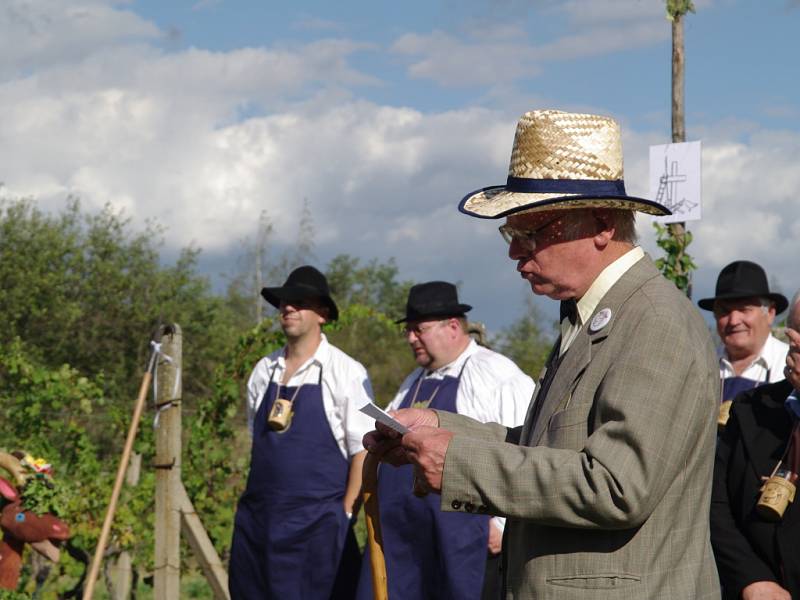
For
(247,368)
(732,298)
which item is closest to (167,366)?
(247,368)

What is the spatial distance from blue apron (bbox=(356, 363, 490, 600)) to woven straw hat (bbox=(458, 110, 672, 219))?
298 cm

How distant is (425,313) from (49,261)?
24.3m

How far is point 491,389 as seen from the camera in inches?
237

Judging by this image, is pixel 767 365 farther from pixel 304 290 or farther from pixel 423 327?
pixel 304 290

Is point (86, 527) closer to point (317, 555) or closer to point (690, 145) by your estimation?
point (317, 555)

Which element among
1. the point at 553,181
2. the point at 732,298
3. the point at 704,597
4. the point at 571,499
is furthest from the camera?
the point at 732,298

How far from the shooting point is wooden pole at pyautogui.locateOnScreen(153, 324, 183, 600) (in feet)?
23.5

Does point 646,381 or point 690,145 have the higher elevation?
point 690,145

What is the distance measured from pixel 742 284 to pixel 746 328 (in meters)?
0.24

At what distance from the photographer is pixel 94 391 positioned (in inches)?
316

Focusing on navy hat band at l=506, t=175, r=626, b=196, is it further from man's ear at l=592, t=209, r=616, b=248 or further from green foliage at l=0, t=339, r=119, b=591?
green foliage at l=0, t=339, r=119, b=591

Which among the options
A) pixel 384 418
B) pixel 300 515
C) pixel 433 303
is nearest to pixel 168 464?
pixel 300 515

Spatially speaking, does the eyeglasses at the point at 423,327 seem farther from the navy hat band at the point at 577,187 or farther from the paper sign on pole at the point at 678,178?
the navy hat band at the point at 577,187

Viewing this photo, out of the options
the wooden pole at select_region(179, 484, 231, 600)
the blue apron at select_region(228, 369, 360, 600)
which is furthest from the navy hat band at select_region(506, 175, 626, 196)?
the wooden pole at select_region(179, 484, 231, 600)
